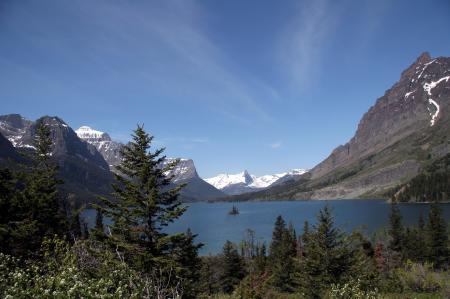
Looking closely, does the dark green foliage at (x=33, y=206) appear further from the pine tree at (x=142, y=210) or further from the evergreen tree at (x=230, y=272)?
the evergreen tree at (x=230, y=272)

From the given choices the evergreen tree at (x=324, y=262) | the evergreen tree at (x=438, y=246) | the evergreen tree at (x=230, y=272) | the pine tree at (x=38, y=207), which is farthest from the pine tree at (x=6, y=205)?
the evergreen tree at (x=438, y=246)

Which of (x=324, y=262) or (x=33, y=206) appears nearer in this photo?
(x=33, y=206)

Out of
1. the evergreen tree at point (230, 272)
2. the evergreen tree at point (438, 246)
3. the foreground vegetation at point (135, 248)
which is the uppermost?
the foreground vegetation at point (135, 248)

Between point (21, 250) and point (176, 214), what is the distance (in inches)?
612

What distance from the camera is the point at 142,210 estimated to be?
26438mm

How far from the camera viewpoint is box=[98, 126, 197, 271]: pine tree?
984 inches

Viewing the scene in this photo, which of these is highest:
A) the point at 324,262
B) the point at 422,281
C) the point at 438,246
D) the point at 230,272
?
the point at 324,262

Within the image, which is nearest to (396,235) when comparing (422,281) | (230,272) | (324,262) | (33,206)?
(230,272)

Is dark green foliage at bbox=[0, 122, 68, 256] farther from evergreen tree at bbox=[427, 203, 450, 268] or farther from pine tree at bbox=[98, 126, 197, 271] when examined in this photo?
evergreen tree at bbox=[427, 203, 450, 268]

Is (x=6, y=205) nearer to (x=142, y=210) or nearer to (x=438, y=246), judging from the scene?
(x=142, y=210)

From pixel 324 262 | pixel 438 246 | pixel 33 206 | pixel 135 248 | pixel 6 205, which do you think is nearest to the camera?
pixel 135 248

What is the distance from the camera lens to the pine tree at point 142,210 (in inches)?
984

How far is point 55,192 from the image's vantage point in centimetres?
3925

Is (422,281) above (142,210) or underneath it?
underneath
